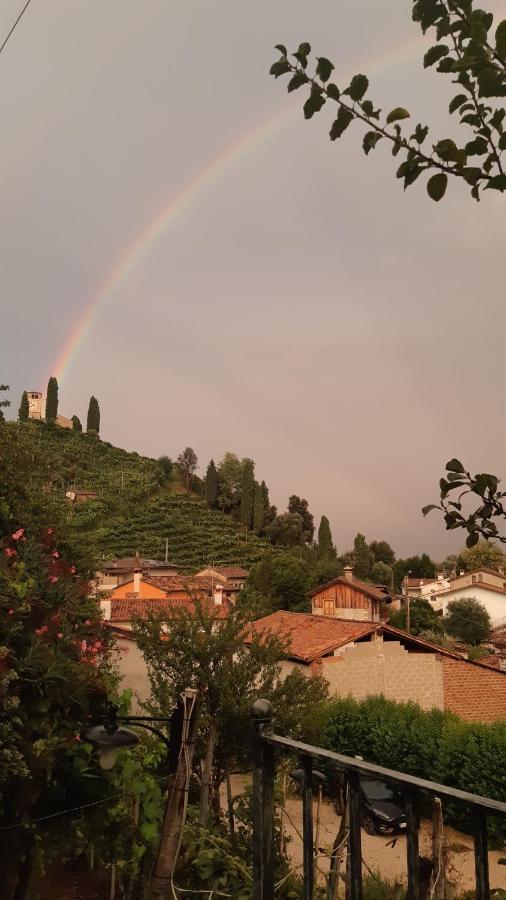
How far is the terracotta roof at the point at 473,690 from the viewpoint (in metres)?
20.0

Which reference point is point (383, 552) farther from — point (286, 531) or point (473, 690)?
point (473, 690)

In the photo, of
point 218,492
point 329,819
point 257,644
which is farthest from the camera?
point 218,492

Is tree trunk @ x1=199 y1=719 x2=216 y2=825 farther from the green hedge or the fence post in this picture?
the fence post

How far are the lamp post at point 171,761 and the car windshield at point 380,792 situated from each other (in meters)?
3.19

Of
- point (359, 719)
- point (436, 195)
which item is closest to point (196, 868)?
point (436, 195)

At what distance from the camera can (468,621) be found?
152 feet

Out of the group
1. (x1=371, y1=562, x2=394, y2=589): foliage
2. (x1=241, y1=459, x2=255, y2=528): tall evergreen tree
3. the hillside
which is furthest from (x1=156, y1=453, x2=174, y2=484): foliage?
(x1=371, y1=562, x2=394, y2=589): foliage

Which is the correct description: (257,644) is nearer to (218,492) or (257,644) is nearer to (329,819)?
(329,819)

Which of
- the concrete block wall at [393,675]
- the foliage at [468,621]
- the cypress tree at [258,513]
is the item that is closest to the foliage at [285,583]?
the foliage at [468,621]

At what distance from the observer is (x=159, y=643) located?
491 inches

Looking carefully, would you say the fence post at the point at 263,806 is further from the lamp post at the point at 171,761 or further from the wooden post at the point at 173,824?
the wooden post at the point at 173,824

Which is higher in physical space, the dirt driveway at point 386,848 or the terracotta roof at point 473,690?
the terracotta roof at point 473,690

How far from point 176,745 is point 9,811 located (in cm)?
192

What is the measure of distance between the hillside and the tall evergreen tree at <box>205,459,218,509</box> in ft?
4.97
